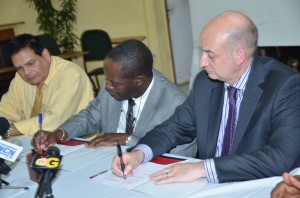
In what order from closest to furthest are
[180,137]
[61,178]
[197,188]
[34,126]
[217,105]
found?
[197,188] → [61,178] → [217,105] → [180,137] → [34,126]

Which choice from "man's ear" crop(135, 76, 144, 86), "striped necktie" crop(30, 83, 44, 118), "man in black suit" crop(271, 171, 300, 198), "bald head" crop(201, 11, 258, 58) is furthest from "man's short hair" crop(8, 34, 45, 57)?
"man in black suit" crop(271, 171, 300, 198)

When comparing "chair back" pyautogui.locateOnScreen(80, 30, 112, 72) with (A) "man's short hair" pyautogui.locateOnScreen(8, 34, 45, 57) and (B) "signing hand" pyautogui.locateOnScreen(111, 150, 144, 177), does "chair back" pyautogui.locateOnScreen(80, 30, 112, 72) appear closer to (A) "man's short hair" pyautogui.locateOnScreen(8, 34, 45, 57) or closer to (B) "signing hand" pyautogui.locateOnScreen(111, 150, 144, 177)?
(A) "man's short hair" pyautogui.locateOnScreen(8, 34, 45, 57)

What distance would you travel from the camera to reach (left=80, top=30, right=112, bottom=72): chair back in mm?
6383

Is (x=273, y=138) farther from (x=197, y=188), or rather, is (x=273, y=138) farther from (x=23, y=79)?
(x=23, y=79)

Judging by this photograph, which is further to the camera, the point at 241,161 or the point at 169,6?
the point at 169,6

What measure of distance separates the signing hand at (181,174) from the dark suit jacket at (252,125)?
0.24ft

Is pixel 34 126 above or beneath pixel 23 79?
beneath

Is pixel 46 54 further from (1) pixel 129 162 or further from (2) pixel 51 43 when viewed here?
(2) pixel 51 43

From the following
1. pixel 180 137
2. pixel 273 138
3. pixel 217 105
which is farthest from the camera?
pixel 180 137

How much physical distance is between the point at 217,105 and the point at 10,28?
664 centimetres

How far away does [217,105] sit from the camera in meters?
2.10

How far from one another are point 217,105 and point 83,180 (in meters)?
0.74

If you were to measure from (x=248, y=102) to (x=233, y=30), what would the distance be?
330 millimetres

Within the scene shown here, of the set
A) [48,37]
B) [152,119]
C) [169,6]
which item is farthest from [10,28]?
[152,119]
